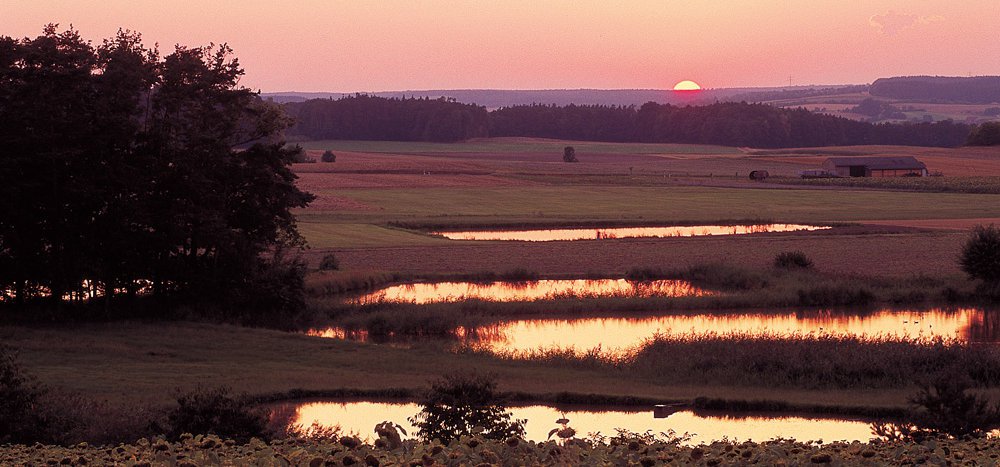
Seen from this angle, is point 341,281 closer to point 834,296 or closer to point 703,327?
point 703,327

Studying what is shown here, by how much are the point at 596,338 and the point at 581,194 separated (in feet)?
212

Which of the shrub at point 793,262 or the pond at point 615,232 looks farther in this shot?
the pond at point 615,232

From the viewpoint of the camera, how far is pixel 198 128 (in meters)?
41.0

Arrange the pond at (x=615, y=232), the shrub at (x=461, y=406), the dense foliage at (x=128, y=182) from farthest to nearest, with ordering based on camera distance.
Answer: the pond at (x=615, y=232)
the dense foliage at (x=128, y=182)
the shrub at (x=461, y=406)

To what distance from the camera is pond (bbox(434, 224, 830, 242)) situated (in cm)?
6819

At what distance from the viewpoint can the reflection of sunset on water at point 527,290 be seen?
4431 centimetres

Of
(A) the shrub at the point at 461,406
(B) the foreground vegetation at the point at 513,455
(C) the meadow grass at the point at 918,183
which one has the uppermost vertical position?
(B) the foreground vegetation at the point at 513,455

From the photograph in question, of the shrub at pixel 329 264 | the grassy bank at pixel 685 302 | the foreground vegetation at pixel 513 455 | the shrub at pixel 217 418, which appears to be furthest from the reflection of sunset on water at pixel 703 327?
the foreground vegetation at pixel 513 455

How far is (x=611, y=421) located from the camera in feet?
79.5

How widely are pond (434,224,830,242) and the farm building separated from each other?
5987 centimetres

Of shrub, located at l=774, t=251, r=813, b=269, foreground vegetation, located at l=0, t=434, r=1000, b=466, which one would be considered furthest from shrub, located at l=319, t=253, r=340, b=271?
foreground vegetation, located at l=0, t=434, r=1000, b=466

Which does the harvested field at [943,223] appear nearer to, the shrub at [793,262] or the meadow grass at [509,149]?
the shrub at [793,262]

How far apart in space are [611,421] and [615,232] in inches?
1863

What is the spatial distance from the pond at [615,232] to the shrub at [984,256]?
2379cm
